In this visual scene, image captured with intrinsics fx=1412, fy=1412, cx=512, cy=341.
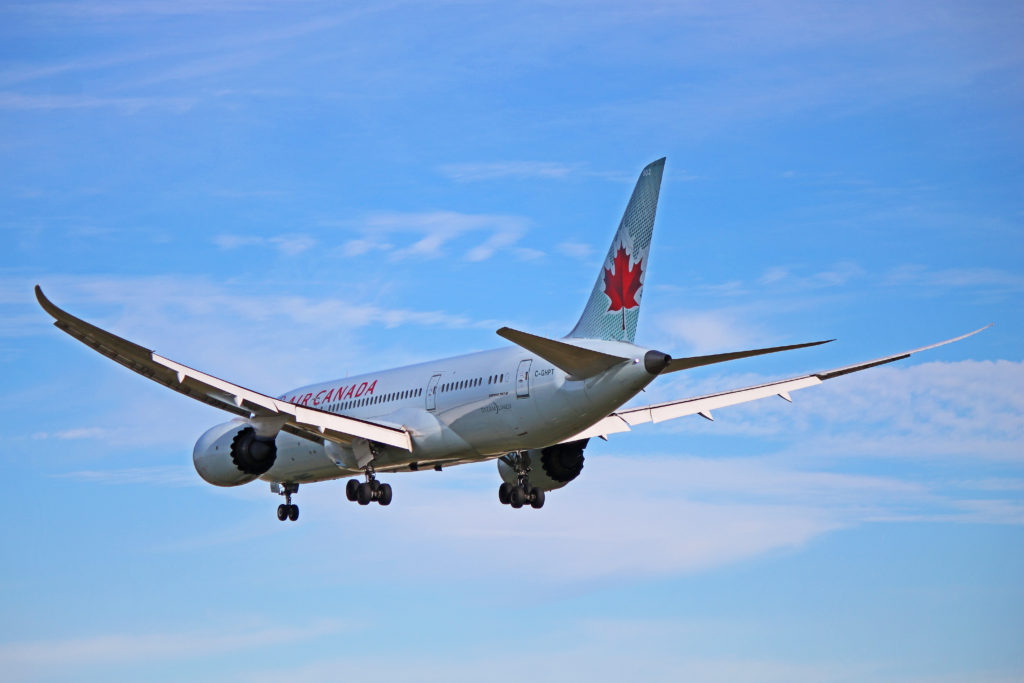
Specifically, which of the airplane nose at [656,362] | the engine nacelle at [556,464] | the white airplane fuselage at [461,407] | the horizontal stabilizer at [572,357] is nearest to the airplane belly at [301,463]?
the white airplane fuselage at [461,407]

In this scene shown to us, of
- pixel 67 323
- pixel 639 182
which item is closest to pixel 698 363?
pixel 639 182

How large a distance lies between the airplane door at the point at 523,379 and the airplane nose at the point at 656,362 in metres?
4.41

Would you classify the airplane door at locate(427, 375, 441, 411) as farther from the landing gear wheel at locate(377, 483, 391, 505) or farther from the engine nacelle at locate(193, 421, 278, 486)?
the engine nacelle at locate(193, 421, 278, 486)

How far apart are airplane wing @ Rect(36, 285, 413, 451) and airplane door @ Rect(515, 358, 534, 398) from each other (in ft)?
15.6

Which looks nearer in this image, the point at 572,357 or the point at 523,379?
the point at 572,357

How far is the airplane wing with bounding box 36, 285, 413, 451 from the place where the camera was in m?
33.3

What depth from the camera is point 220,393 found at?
3678 cm

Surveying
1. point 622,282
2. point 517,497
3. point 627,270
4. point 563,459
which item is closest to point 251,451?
point 517,497

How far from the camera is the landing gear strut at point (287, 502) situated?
49094 millimetres

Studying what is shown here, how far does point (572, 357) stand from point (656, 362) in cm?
221

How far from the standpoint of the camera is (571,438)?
40.6 metres

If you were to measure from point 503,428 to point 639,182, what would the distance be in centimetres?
799

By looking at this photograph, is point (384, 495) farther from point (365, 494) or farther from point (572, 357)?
point (572, 357)

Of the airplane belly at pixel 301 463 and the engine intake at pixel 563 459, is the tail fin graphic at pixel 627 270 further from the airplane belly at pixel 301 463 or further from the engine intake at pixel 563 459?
the airplane belly at pixel 301 463
